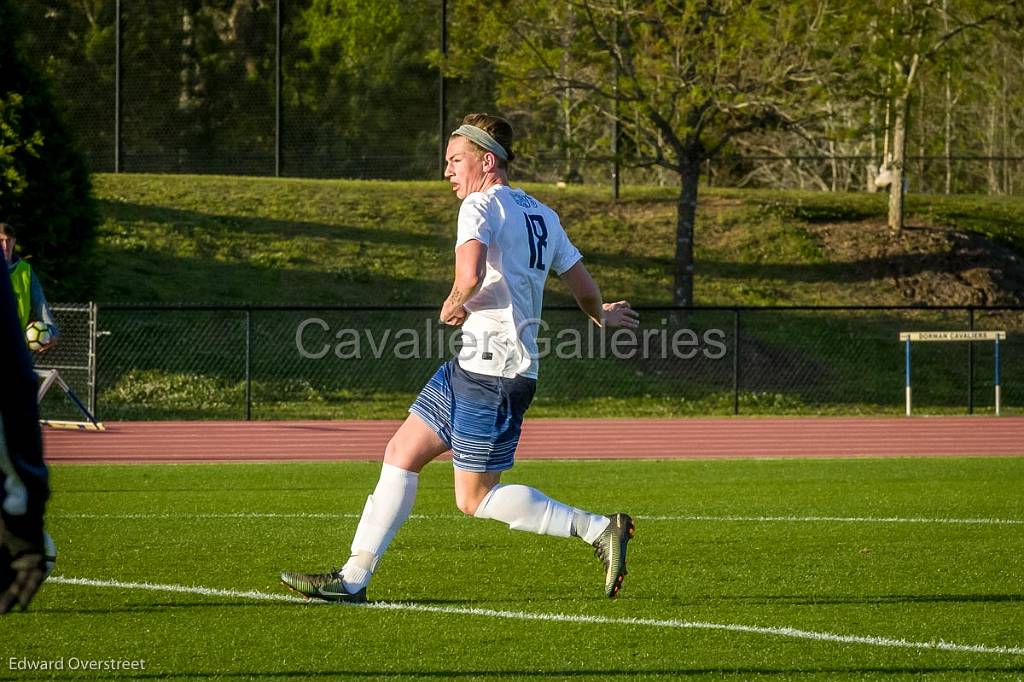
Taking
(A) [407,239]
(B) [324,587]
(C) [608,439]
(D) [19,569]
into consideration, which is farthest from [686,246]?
(D) [19,569]

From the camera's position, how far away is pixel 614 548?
6016 millimetres

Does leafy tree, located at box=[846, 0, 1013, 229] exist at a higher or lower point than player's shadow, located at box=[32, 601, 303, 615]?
higher

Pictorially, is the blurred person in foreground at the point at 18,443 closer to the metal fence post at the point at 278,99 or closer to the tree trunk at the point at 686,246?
the tree trunk at the point at 686,246

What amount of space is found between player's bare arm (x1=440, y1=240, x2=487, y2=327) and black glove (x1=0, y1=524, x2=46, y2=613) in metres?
3.10

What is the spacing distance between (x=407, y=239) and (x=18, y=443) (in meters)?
26.4

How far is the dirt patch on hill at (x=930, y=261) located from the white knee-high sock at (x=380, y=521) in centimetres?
2330

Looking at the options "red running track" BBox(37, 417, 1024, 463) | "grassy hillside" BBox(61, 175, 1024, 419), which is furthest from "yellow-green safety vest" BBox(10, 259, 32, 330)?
"grassy hillside" BBox(61, 175, 1024, 419)

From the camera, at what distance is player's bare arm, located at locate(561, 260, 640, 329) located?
629 centimetres

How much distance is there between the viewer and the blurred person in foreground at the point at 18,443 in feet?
7.75

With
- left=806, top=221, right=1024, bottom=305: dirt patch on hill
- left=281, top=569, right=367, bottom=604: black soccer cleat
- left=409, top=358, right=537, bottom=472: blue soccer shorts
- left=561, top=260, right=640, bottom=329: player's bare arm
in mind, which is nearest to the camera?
left=409, top=358, right=537, bottom=472: blue soccer shorts

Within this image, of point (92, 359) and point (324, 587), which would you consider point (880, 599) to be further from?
point (92, 359)

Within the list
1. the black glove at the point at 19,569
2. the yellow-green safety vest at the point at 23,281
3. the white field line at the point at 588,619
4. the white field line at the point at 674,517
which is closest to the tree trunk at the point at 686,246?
the yellow-green safety vest at the point at 23,281

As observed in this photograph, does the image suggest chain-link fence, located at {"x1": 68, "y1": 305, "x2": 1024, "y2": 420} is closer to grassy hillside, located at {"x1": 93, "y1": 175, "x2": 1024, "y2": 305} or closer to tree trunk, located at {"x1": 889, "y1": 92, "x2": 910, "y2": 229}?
grassy hillside, located at {"x1": 93, "y1": 175, "x2": 1024, "y2": 305}

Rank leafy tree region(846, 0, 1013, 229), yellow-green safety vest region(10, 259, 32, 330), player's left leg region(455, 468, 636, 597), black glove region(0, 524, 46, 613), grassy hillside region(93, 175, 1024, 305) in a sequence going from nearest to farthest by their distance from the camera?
black glove region(0, 524, 46, 613)
player's left leg region(455, 468, 636, 597)
yellow-green safety vest region(10, 259, 32, 330)
leafy tree region(846, 0, 1013, 229)
grassy hillside region(93, 175, 1024, 305)
